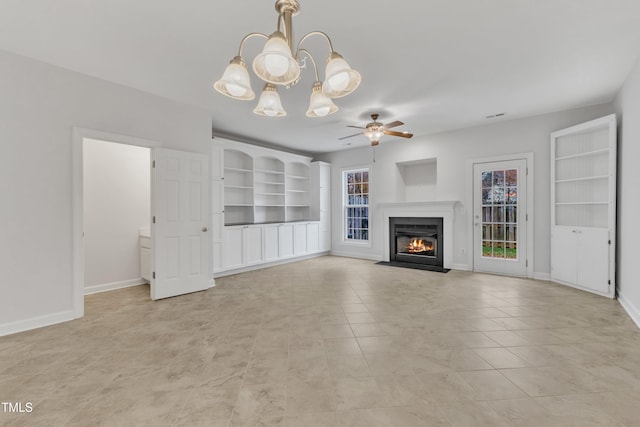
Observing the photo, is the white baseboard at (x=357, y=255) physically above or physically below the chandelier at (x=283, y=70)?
below

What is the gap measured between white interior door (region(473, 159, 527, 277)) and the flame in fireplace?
95 cm

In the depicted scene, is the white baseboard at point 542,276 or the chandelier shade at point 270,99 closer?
the chandelier shade at point 270,99

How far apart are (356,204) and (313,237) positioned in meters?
1.41

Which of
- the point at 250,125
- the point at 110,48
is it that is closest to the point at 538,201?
the point at 250,125

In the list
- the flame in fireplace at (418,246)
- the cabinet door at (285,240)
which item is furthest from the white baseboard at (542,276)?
the cabinet door at (285,240)

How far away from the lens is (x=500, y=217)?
522 cm

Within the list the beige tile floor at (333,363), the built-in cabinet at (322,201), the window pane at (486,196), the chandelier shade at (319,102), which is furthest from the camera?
the built-in cabinet at (322,201)

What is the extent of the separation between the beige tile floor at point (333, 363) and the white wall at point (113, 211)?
782 mm

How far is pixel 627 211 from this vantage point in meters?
3.39

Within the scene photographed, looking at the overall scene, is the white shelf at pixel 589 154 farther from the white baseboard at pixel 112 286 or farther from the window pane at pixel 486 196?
the white baseboard at pixel 112 286

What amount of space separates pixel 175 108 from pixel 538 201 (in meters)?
6.04

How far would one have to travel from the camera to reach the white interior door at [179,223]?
12.7ft

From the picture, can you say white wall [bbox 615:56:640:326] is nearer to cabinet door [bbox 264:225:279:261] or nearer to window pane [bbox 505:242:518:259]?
window pane [bbox 505:242:518:259]

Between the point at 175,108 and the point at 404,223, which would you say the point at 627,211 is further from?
the point at 175,108
